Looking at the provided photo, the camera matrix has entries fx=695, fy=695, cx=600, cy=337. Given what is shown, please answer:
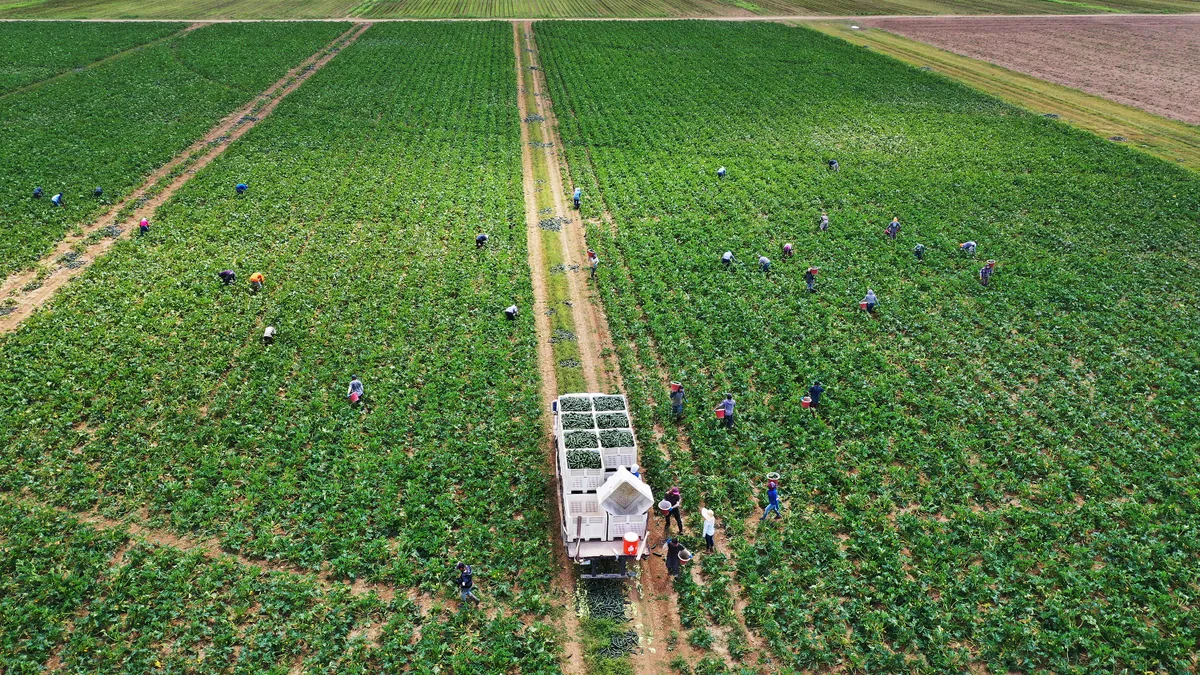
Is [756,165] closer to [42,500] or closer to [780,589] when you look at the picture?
[780,589]

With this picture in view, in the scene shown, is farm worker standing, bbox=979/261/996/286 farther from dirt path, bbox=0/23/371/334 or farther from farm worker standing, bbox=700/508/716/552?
dirt path, bbox=0/23/371/334

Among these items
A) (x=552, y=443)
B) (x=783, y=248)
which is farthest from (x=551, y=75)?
(x=552, y=443)

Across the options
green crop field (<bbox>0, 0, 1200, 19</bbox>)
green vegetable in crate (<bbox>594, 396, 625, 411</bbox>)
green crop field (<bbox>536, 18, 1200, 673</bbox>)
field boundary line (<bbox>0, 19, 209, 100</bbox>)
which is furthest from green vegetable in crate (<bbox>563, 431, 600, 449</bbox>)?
green crop field (<bbox>0, 0, 1200, 19</bbox>)

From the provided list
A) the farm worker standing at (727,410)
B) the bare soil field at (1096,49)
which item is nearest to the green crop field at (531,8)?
the bare soil field at (1096,49)

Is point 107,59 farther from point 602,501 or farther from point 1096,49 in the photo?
point 1096,49

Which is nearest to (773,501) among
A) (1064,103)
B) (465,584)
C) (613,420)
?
(613,420)

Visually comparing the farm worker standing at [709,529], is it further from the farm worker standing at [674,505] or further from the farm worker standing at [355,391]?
the farm worker standing at [355,391]
